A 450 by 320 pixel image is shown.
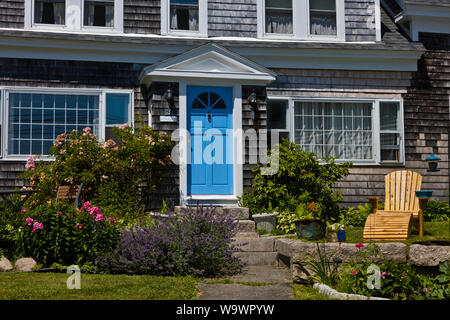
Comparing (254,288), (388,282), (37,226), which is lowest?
(254,288)

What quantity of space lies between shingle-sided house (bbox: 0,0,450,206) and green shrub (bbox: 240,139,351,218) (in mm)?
482

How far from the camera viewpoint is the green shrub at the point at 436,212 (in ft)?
36.5

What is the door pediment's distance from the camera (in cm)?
1048

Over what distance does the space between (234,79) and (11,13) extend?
4681 mm

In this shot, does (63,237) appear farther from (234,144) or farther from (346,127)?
(346,127)

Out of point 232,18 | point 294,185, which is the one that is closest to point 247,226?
point 294,185

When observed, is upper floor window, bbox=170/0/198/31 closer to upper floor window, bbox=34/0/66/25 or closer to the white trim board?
the white trim board

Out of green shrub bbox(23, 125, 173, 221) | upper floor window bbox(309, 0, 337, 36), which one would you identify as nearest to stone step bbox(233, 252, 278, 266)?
green shrub bbox(23, 125, 173, 221)

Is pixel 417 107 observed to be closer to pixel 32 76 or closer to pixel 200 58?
pixel 200 58

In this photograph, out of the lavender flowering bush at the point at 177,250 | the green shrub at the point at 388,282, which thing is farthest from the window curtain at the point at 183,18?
the green shrub at the point at 388,282

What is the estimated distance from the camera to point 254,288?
242 inches

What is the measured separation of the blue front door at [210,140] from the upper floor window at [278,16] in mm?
2105

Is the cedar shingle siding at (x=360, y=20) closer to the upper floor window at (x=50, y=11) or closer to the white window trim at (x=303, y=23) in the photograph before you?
the white window trim at (x=303, y=23)
